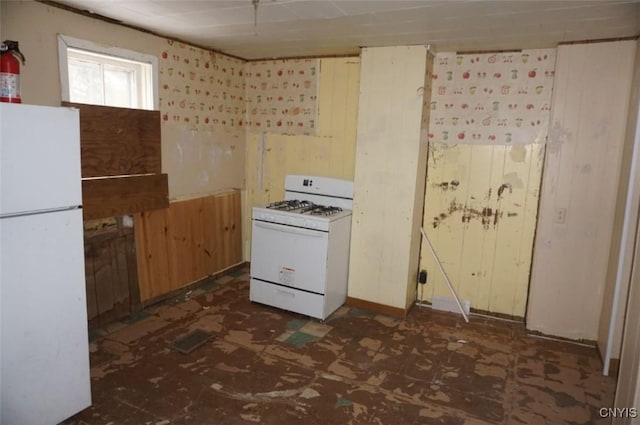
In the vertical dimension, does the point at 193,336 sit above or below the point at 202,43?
below

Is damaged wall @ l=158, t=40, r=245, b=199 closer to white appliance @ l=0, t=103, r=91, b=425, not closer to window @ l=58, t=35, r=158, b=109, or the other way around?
window @ l=58, t=35, r=158, b=109

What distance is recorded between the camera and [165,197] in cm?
355

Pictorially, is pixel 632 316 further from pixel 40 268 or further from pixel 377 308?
pixel 40 268

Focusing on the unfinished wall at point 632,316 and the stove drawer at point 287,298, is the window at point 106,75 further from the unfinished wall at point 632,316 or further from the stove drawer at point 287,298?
the unfinished wall at point 632,316

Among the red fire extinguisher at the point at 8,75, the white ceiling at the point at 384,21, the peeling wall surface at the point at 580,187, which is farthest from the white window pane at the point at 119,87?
the peeling wall surface at the point at 580,187

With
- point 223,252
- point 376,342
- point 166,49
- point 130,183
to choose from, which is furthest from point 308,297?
point 166,49

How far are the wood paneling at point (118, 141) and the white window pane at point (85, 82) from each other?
0.16 meters

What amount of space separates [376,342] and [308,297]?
2.20 feet

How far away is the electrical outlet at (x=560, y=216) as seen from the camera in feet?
10.3

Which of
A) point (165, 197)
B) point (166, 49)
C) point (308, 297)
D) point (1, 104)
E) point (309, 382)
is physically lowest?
point (309, 382)

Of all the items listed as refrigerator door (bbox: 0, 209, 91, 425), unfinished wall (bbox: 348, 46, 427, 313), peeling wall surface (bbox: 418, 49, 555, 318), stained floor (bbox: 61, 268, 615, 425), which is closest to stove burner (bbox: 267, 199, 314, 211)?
unfinished wall (bbox: 348, 46, 427, 313)

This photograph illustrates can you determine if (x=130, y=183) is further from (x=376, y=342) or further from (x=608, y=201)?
(x=608, y=201)

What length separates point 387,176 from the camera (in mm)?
3514

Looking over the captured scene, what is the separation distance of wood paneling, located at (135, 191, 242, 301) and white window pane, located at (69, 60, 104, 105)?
37.1 inches
